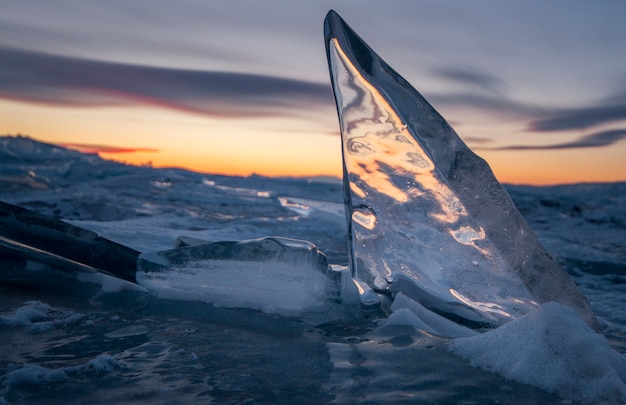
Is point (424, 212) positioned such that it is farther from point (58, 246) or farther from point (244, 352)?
point (58, 246)

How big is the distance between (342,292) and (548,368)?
987mm

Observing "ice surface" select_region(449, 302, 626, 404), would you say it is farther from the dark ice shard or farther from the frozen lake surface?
the dark ice shard

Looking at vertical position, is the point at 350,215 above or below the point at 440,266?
above

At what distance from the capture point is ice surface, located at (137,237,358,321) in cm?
212

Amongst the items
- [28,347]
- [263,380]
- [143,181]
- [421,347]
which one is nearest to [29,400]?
[28,347]

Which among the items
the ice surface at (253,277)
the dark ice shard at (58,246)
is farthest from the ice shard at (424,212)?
the dark ice shard at (58,246)

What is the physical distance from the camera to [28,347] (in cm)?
151

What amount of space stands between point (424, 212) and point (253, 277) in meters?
0.82

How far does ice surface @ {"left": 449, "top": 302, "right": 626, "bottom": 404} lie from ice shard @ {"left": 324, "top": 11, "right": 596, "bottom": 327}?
481 millimetres

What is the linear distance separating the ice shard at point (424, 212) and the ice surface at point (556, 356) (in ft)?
1.58

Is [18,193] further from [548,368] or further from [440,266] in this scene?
[548,368]

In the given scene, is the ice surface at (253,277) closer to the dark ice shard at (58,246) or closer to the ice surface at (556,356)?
the dark ice shard at (58,246)

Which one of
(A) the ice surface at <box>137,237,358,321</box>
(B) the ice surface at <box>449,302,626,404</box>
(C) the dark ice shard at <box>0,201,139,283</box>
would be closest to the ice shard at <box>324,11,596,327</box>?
(A) the ice surface at <box>137,237,358,321</box>

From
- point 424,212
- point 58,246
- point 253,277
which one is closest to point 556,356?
point 424,212
